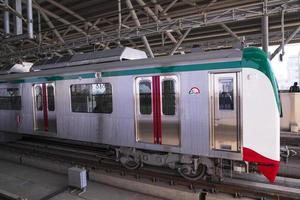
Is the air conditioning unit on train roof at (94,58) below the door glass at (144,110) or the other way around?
the other way around

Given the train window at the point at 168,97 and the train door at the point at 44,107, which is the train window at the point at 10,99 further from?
the train window at the point at 168,97

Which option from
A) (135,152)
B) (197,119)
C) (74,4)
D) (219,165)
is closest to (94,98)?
(135,152)

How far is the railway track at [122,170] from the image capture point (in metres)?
5.21

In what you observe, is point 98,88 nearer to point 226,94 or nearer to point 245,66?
point 226,94

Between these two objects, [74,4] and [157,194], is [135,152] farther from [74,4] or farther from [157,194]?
[74,4]

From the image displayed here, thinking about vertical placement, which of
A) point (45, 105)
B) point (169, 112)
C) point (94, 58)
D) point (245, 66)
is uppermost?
point (94, 58)

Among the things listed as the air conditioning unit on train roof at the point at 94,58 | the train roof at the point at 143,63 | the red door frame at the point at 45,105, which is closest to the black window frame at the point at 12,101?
the train roof at the point at 143,63

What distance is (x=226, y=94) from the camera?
5129mm

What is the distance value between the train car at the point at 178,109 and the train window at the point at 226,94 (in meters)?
0.02

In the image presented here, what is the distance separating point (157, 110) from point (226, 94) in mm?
1713

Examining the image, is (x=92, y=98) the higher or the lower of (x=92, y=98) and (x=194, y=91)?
the lower

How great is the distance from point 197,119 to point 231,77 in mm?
1181

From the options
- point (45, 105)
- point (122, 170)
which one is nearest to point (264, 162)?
point (122, 170)

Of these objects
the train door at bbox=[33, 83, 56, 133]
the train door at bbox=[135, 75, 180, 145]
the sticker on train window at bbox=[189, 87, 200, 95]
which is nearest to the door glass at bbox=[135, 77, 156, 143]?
the train door at bbox=[135, 75, 180, 145]
